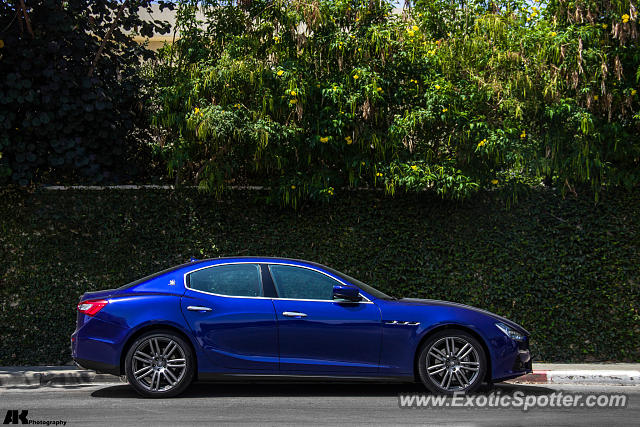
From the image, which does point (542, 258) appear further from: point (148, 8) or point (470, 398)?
point (148, 8)

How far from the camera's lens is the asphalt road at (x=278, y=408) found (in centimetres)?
745

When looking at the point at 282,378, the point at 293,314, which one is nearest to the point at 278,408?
the point at 282,378

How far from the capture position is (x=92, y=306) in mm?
8625

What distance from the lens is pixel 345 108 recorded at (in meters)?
11.8

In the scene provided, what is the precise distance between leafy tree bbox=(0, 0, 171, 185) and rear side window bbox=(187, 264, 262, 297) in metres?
3.83

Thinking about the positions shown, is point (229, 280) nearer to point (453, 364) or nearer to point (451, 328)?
point (451, 328)

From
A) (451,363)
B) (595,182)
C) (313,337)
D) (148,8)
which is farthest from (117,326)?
(595,182)

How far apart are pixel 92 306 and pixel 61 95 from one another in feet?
15.0

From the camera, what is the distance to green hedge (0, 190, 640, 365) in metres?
11.7

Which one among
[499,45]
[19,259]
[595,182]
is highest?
Result: [499,45]

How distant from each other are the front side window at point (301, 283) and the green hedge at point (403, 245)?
301 centimetres

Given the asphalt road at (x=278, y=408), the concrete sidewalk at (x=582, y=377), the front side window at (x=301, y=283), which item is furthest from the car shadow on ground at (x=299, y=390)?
the front side window at (x=301, y=283)

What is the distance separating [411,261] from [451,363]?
3.40m

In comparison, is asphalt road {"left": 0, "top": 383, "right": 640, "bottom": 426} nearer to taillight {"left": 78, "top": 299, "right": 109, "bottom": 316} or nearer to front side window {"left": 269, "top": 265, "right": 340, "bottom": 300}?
taillight {"left": 78, "top": 299, "right": 109, "bottom": 316}
